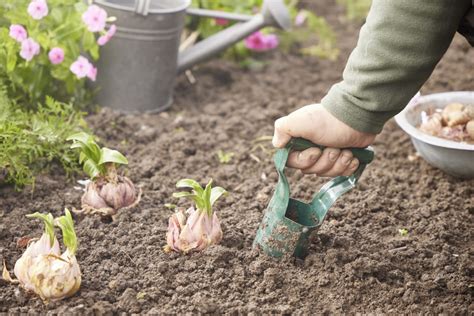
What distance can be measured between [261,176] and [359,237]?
1.70ft

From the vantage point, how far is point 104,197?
88.4 inches

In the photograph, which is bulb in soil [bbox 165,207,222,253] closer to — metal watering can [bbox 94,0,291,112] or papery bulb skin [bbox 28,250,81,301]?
papery bulb skin [bbox 28,250,81,301]

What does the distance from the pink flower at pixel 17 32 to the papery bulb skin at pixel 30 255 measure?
0.94 metres

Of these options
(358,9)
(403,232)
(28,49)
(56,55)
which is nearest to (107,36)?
(56,55)

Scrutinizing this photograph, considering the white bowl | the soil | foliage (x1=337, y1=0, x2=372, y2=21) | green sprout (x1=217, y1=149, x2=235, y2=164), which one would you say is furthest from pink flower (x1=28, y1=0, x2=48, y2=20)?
foliage (x1=337, y1=0, x2=372, y2=21)

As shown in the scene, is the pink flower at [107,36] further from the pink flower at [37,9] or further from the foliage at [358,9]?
the foliage at [358,9]

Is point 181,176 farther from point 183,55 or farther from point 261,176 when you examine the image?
point 183,55

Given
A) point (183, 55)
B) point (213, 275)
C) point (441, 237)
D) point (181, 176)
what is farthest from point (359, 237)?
point (183, 55)

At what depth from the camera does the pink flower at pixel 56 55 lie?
2.67 m

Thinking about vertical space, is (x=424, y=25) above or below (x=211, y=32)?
above

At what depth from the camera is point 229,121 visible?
3.01m

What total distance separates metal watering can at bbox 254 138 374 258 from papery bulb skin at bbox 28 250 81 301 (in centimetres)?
54

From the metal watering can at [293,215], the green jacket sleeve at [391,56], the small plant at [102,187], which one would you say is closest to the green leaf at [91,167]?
the small plant at [102,187]

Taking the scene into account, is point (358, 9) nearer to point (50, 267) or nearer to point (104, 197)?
point (104, 197)
